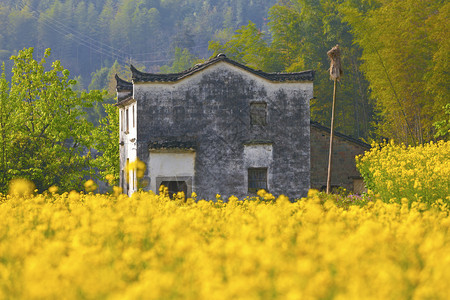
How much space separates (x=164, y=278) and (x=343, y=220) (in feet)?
18.4

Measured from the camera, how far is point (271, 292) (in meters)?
6.41

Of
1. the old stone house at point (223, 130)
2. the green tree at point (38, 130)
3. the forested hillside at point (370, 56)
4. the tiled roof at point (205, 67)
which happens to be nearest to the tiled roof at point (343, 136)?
the old stone house at point (223, 130)

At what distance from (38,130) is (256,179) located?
38.1 feet

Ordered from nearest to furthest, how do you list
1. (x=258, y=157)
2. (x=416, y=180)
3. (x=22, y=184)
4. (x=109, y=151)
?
(x=416, y=180)
(x=258, y=157)
(x=22, y=184)
(x=109, y=151)

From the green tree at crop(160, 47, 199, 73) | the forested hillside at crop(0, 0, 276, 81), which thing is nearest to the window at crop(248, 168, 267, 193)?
the green tree at crop(160, 47, 199, 73)

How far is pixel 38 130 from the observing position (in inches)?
1309

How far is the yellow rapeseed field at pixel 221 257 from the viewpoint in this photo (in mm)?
6258

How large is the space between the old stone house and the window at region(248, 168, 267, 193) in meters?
0.04

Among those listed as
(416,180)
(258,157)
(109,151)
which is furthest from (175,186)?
(109,151)

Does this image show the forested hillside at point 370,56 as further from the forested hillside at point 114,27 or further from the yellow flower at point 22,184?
the forested hillside at point 114,27

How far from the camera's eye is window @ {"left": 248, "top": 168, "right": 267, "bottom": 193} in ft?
94.1

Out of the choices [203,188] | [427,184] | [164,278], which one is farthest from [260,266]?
[203,188]

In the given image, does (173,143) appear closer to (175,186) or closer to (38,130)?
(175,186)

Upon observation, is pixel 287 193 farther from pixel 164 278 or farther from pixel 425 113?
pixel 164 278
